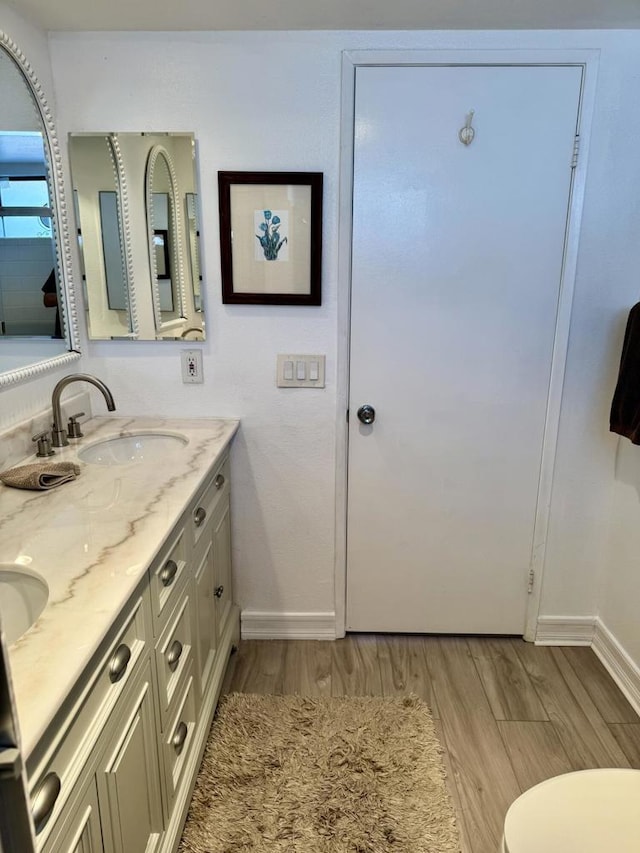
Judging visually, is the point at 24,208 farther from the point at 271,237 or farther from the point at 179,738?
the point at 179,738

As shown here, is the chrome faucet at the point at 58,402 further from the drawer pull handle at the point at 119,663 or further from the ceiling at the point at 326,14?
the ceiling at the point at 326,14

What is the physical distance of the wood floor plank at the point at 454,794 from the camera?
1607 millimetres

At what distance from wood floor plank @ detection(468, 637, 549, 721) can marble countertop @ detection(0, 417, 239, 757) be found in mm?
1334

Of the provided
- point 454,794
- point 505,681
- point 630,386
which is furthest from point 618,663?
point 630,386

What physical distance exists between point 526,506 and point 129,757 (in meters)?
1.70

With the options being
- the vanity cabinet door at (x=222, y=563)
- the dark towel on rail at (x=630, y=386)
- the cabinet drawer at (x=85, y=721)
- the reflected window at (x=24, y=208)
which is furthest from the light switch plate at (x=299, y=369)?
the cabinet drawer at (x=85, y=721)

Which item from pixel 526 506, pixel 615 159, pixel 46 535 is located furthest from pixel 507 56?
pixel 46 535

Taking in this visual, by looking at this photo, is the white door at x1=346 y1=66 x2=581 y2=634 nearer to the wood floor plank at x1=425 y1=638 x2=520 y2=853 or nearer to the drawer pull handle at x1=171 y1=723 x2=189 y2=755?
the wood floor plank at x1=425 y1=638 x2=520 y2=853

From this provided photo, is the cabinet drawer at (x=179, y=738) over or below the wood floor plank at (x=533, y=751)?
over

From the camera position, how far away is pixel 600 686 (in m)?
2.23

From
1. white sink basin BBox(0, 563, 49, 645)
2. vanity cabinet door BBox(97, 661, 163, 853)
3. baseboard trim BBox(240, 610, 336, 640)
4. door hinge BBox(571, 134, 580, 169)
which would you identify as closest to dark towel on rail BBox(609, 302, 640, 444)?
door hinge BBox(571, 134, 580, 169)

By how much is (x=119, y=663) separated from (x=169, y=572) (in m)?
0.33

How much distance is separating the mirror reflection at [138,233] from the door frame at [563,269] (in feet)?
1.72

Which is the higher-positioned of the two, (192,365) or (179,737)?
(192,365)
